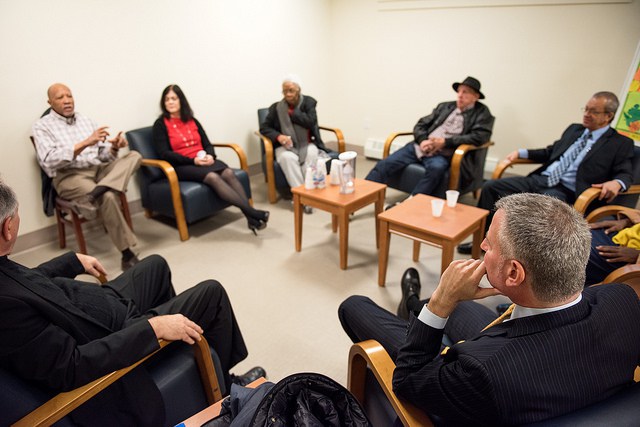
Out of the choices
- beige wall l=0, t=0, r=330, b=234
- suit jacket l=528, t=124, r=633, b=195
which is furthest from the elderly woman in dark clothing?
suit jacket l=528, t=124, r=633, b=195

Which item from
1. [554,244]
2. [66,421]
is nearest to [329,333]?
[66,421]

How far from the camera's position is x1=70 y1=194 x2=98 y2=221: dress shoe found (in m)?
2.61

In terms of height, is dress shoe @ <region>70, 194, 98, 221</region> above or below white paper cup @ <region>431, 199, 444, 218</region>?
below

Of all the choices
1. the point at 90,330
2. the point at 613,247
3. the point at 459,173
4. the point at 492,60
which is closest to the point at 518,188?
the point at 459,173

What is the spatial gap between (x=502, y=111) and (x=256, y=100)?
2.59 m

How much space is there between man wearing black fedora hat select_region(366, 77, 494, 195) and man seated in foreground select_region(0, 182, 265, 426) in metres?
2.20

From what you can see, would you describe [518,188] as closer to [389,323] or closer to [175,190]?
[389,323]

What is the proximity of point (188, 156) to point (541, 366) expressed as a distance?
3081 mm

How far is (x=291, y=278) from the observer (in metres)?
2.56

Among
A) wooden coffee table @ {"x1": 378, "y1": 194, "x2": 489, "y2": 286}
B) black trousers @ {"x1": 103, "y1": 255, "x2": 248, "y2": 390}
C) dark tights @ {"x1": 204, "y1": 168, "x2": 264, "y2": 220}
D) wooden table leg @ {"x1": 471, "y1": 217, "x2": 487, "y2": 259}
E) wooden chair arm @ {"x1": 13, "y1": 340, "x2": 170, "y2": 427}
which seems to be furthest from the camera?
dark tights @ {"x1": 204, "y1": 168, "x2": 264, "y2": 220}

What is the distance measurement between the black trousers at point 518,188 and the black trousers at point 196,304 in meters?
1.96

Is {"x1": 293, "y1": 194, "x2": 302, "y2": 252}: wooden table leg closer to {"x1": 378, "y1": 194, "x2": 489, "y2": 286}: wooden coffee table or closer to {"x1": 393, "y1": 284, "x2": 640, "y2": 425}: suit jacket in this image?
{"x1": 378, "y1": 194, "x2": 489, "y2": 286}: wooden coffee table

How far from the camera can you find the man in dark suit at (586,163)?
2396 millimetres

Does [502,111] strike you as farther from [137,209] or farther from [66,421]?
[66,421]
